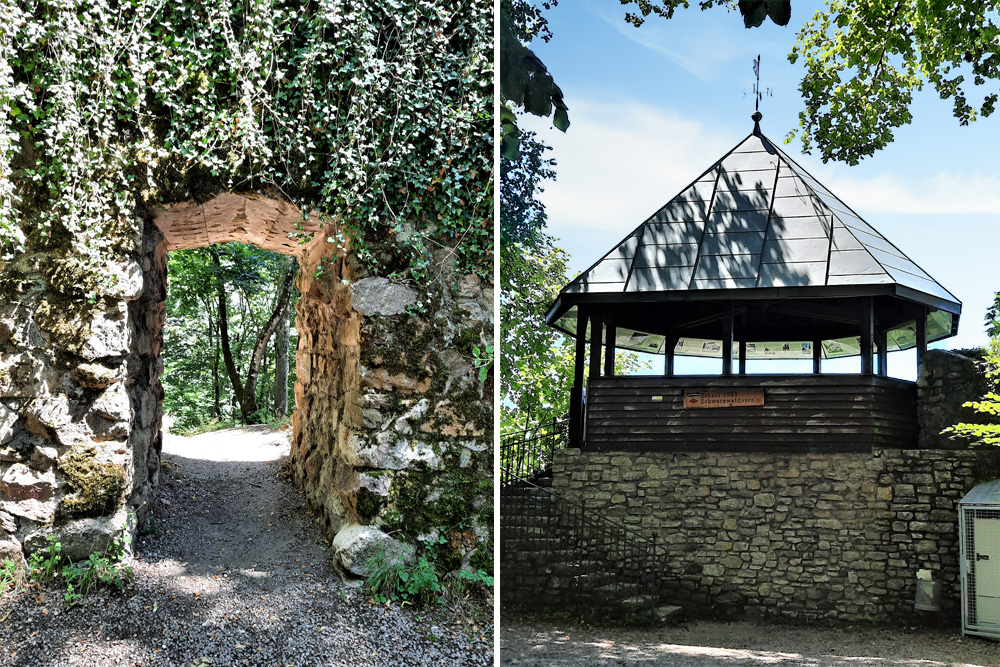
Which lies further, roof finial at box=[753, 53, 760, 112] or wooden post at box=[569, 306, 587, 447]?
wooden post at box=[569, 306, 587, 447]

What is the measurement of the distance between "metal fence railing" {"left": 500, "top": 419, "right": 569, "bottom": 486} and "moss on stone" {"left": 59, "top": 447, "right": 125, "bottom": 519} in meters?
3.39

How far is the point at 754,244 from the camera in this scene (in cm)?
675

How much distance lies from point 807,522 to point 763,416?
40.8 inches

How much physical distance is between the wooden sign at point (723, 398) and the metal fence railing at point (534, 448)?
1.21 m

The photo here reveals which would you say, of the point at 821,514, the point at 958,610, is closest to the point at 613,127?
the point at 821,514

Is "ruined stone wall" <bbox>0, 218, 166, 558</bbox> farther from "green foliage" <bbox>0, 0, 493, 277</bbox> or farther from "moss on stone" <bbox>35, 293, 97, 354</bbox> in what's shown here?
"green foliage" <bbox>0, 0, 493, 277</bbox>

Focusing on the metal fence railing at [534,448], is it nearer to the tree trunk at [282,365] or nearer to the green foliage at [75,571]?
the tree trunk at [282,365]

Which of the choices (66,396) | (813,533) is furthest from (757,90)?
(66,396)

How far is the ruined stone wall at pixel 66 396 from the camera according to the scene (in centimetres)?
289

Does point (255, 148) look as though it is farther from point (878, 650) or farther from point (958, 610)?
point (958, 610)

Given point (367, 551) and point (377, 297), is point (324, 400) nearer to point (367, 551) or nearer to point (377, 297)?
point (377, 297)

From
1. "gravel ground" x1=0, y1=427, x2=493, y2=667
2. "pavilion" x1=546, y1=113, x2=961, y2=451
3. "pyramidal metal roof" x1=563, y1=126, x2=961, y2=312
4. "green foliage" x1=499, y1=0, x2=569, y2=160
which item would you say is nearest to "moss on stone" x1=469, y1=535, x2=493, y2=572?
"gravel ground" x1=0, y1=427, x2=493, y2=667

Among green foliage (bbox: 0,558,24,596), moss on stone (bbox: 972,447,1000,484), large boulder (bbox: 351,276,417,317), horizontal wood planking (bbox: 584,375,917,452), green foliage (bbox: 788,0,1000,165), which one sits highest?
green foliage (bbox: 788,0,1000,165)

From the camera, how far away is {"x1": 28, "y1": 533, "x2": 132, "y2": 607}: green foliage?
9.14 ft
